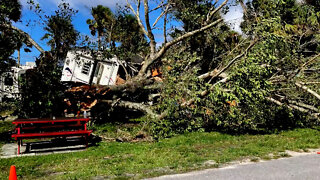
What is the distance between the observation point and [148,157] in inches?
266

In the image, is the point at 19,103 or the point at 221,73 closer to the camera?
the point at 19,103

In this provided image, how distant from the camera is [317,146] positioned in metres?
8.02

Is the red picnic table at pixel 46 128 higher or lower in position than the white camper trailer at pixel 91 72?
lower

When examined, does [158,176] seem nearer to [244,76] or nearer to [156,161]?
[156,161]

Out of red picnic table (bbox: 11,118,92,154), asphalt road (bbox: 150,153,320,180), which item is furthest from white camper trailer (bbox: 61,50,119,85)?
asphalt road (bbox: 150,153,320,180)

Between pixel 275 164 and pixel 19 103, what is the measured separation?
939 cm

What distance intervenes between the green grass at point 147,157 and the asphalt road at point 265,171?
1.32 ft

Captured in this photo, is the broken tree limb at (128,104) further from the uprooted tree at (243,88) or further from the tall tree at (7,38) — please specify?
the tall tree at (7,38)

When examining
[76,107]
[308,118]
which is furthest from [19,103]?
[308,118]

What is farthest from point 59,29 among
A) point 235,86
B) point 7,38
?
point 235,86

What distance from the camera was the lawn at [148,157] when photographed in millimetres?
5555

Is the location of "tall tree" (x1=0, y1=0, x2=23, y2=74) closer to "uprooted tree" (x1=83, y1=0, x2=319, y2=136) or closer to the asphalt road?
"uprooted tree" (x1=83, y1=0, x2=319, y2=136)

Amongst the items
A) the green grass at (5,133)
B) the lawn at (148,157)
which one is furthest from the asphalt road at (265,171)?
the green grass at (5,133)

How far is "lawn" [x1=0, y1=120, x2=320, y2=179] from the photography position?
18.2 feet
